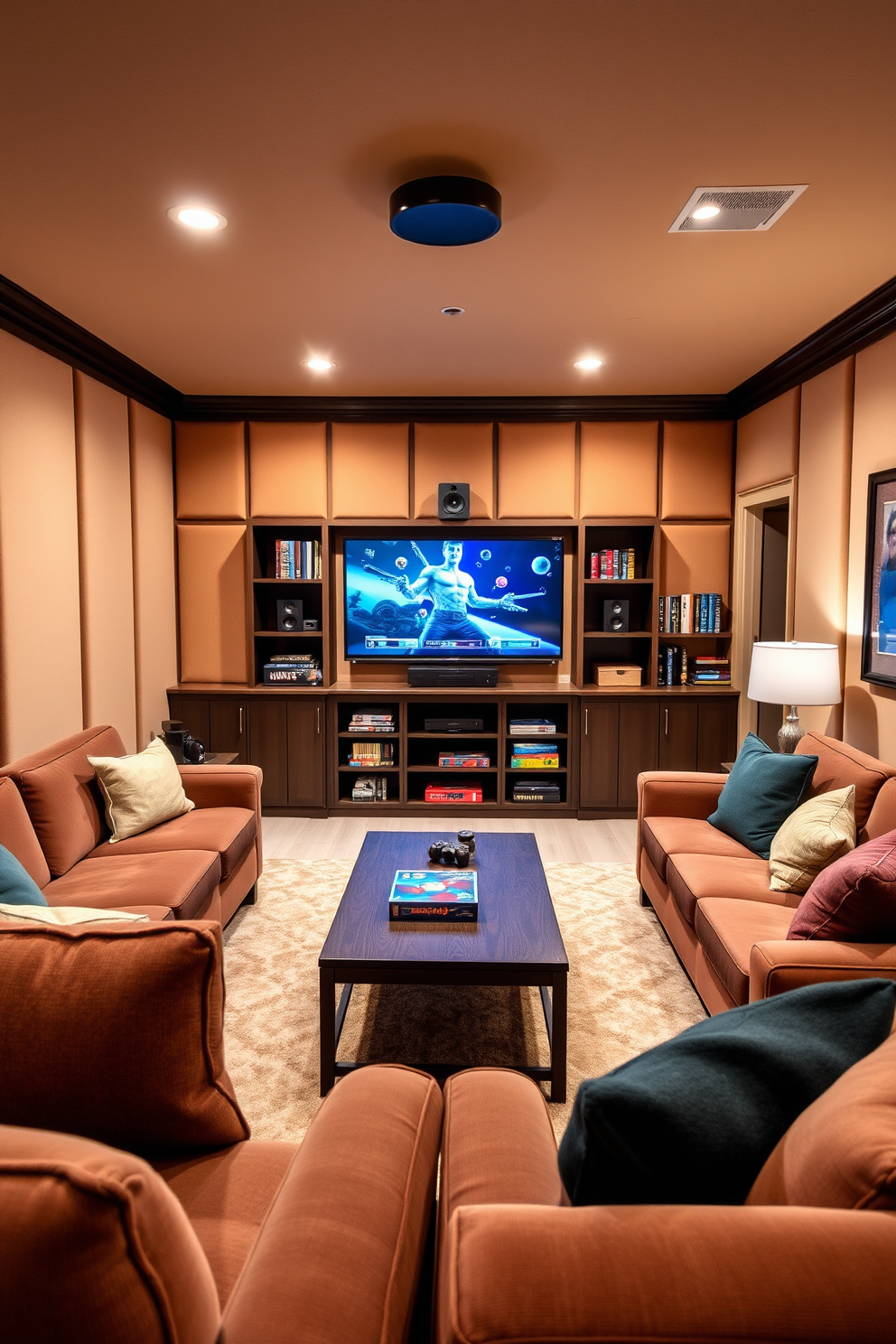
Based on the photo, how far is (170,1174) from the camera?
125 centimetres

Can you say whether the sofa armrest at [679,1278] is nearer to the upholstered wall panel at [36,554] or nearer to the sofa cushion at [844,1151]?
the sofa cushion at [844,1151]

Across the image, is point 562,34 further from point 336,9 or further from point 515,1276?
point 515,1276

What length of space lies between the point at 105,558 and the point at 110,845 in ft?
5.80

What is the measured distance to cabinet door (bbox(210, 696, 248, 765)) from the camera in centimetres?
532

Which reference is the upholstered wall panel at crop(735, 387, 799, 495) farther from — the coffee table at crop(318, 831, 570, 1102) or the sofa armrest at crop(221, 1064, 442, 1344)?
the sofa armrest at crop(221, 1064, 442, 1344)

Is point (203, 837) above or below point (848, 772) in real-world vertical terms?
below

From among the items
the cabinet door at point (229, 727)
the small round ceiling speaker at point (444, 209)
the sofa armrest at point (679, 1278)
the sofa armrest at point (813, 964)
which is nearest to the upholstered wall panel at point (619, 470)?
the cabinet door at point (229, 727)

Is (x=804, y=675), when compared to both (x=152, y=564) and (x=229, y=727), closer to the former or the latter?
(x=229, y=727)

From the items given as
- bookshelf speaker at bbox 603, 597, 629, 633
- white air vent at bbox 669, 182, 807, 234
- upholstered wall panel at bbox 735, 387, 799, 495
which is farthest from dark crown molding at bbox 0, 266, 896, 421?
white air vent at bbox 669, 182, 807, 234

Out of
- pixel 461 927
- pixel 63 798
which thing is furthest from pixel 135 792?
pixel 461 927

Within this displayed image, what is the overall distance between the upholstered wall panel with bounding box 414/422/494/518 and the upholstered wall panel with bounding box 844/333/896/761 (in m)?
2.33

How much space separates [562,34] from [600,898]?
10.5 ft

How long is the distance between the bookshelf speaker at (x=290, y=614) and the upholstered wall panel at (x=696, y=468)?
2500 mm

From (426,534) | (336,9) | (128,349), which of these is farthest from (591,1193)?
(426,534)
